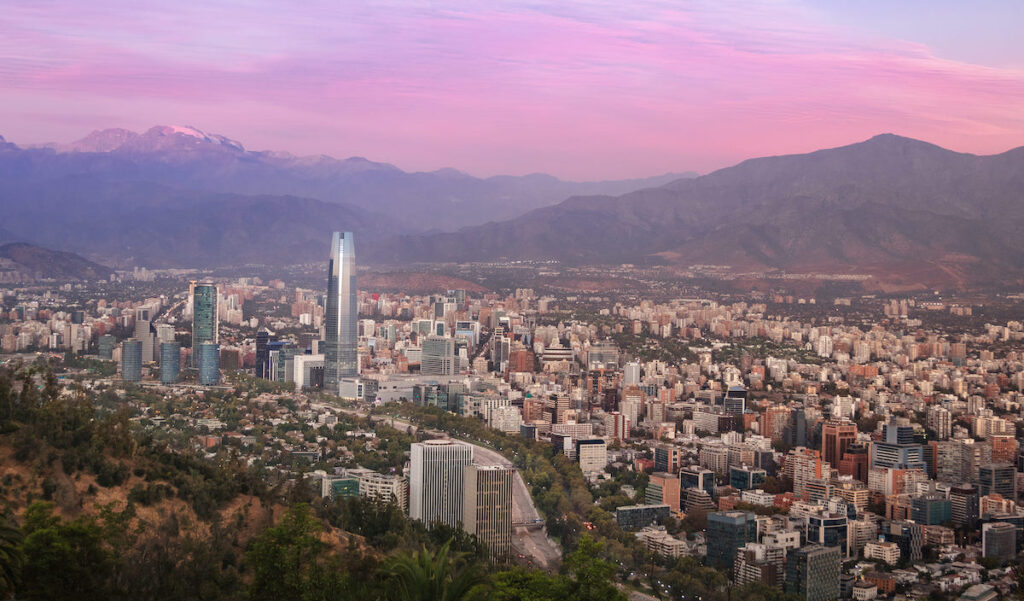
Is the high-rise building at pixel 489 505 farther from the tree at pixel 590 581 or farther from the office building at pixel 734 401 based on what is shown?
the office building at pixel 734 401

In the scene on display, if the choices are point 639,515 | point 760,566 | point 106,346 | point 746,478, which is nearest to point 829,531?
point 760,566

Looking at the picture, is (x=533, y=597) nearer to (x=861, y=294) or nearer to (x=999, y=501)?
(x=999, y=501)

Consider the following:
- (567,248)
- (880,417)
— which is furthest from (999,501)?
(567,248)

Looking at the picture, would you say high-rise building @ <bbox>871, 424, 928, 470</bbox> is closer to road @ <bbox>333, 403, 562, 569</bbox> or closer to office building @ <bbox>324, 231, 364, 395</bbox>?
road @ <bbox>333, 403, 562, 569</bbox>

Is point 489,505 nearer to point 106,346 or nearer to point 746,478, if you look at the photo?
point 746,478

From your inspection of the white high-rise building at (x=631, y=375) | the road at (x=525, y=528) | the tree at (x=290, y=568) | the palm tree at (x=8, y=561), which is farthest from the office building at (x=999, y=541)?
the white high-rise building at (x=631, y=375)

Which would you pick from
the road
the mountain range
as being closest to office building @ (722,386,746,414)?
the road
